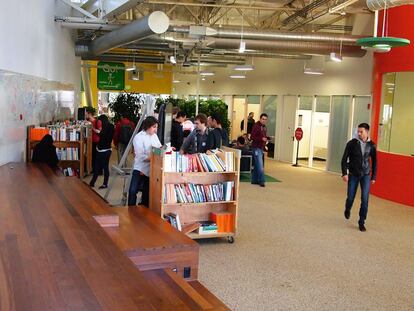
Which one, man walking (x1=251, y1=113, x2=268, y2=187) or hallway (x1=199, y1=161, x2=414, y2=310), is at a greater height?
man walking (x1=251, y1=113, x2=268, y2=187)

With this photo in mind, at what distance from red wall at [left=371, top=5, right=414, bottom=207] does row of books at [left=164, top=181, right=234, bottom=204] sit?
4819 mm

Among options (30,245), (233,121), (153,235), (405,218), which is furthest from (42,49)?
(233,121)

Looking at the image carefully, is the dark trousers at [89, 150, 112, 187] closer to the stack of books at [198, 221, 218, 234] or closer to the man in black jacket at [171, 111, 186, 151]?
the man in black jacket at [171, 111, 186, 151]

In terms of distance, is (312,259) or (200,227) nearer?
(312,259)

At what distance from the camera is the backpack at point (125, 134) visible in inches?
445

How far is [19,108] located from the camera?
7.35 meters

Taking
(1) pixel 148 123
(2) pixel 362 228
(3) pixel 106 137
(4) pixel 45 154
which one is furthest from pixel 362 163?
(3) pixel 106 137

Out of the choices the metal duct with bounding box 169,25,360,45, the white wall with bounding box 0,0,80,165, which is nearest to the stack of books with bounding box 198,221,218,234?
the white wall with bounding box 0,0,80,165

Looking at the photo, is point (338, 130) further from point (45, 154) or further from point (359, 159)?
point (45, 154)

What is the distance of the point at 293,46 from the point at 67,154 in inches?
245

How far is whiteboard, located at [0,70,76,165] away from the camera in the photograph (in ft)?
21.7

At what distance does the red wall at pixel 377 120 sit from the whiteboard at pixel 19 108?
698cm

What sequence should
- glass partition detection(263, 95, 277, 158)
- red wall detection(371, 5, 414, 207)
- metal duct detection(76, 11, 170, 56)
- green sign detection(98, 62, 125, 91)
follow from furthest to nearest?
green sign detection(98, 62, 125, 91)
glass partition detection(263, 95, 277, 158)
red wall detection(371, 5, 414, 207)
metal duct detection(76, 11, 170, 56)

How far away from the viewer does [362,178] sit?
23.6 feet
